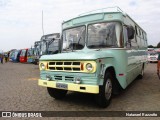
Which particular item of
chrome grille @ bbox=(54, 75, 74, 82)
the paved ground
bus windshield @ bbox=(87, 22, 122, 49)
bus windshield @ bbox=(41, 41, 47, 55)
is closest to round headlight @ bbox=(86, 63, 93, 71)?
chrome grille @ bbox=(54, 75, 74, 82)

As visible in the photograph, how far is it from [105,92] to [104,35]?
1858 mm

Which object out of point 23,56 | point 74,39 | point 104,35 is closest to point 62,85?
point 74,39

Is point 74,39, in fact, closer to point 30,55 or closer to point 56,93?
point 56,93

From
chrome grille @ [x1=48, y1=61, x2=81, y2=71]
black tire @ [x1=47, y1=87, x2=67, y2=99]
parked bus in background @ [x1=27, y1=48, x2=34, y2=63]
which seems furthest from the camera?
parked bus in background @ [x1=27, y1=48, x2=34, y2=63]

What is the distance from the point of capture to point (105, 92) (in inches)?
231

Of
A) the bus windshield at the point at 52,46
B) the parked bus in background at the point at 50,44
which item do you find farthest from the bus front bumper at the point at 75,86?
the parked bus in background at the point at 50,44

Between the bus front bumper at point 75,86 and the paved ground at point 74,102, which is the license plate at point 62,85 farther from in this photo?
the paved ground at point 74,102

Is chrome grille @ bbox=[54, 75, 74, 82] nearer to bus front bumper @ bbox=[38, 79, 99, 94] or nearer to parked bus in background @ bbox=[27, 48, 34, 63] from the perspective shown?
bus front bumper @ bbox=[38, 79, 99, 94]

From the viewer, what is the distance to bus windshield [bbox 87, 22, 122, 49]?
21.6 ft

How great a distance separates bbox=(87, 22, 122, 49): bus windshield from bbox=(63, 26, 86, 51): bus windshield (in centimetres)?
27

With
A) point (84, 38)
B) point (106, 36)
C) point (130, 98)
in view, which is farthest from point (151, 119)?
point (84, 38)

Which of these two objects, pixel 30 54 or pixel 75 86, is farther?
pixel 30 54

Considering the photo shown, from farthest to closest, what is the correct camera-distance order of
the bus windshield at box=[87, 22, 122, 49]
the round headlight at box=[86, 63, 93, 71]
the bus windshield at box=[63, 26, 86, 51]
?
1. the bus windshield at box=[63, 26, 86, 51]
2. the bus windshield at box=[87, 22, 122, 49]
3. the round headlight at box=[86, 63, 93, 71]

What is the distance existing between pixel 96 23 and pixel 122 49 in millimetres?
1217
